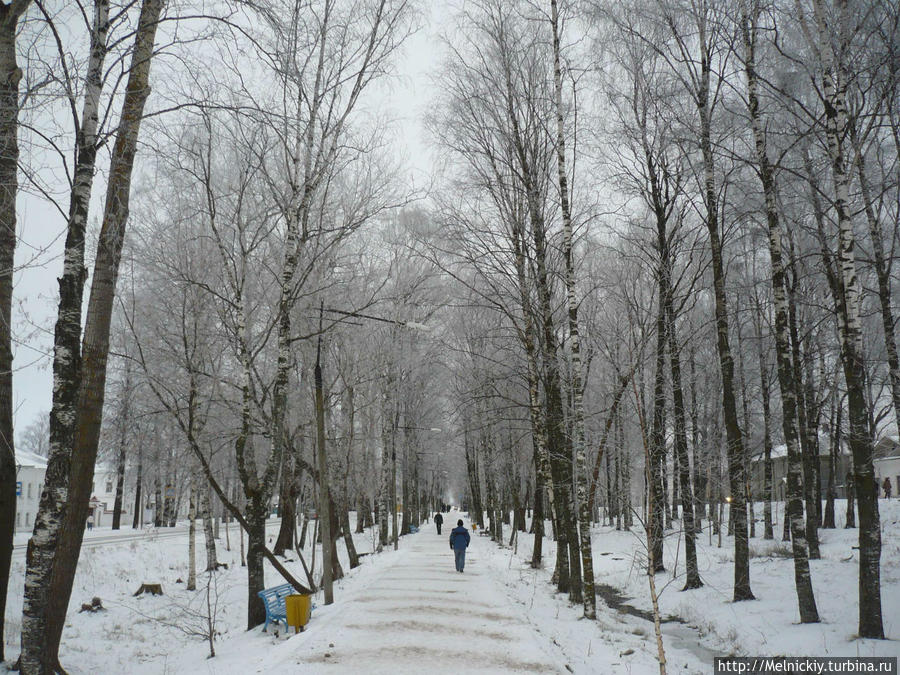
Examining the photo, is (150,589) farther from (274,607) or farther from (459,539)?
(459,539)

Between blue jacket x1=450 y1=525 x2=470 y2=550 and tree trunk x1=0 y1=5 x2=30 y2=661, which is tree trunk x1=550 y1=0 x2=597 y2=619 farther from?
tree trunk x1=0 y1=5 x2=30 y2=661

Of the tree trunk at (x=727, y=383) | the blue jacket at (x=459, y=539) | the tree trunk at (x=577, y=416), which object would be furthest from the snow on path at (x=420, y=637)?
the tree trunk at (x=727, y=383)

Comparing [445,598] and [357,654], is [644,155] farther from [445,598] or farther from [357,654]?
[357,654]

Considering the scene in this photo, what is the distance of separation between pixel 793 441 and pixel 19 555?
75.3ft

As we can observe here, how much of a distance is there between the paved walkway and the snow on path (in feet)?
0.04

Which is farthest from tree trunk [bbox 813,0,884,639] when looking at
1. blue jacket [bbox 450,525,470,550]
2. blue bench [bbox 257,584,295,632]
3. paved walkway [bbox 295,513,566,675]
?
blue jacket [bbox 450,525,470,550]

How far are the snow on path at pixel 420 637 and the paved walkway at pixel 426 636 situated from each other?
0.5 inches

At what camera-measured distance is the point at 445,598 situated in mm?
12023

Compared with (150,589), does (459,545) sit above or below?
above

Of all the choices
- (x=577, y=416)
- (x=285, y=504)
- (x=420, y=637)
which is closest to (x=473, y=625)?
(x=420, y=637)

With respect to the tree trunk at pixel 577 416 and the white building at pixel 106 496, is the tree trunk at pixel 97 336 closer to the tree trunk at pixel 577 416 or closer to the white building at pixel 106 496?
the tree trunk at pixel 577 416

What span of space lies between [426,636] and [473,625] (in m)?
1.22

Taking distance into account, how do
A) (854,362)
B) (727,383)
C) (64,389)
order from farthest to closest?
(727,383), (854,362), (64,389)

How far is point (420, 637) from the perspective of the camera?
848cm
